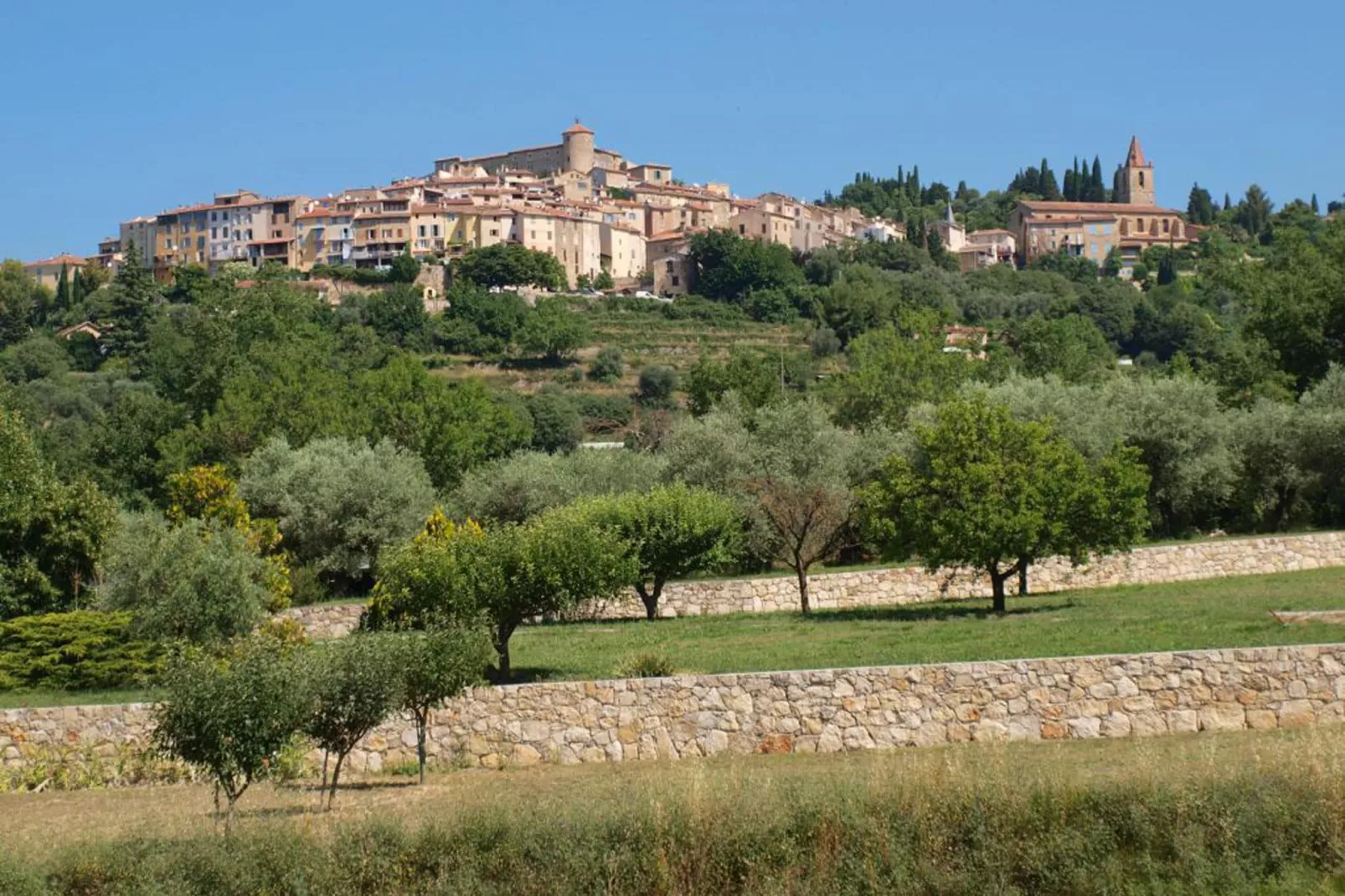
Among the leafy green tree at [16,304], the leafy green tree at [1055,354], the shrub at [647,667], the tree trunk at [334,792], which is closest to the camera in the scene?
the tree trunk at [334,792]

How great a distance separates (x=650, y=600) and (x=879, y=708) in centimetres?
1361

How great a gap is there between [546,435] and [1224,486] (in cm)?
6362

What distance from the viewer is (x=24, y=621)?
28234mm

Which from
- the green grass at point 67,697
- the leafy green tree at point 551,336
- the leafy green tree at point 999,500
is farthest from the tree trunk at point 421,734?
the leafy green tree at point 551,336

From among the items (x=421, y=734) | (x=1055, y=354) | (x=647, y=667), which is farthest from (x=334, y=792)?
(x=1055, y=354)

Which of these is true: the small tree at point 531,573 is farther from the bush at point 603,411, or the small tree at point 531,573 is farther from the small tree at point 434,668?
the bush at point 603,411

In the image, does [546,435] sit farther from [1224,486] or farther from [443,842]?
[443,842]

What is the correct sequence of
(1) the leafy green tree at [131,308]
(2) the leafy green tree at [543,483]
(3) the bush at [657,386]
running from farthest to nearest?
(1) the leafy green tree at [131,308]
(3) the bush at [657,386]
(2) the leafy green tree at [543,483]

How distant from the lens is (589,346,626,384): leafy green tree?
12200 cm

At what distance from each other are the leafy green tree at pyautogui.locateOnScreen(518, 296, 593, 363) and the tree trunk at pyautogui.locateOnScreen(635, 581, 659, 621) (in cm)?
9139

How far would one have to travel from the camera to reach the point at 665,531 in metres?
34.6

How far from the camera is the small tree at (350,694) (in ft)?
61.3

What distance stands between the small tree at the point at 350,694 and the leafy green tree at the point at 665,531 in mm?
14346

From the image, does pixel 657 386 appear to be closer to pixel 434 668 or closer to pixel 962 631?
pixel 962 631
